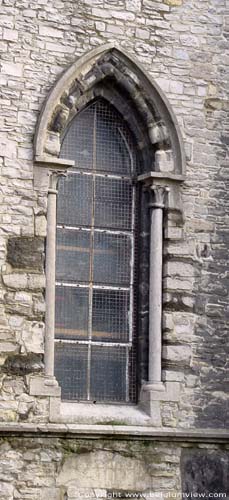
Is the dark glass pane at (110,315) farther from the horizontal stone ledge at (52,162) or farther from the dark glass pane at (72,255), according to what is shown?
the horizontal stone ledge at (52,162)

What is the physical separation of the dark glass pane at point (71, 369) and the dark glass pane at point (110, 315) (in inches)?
8.5

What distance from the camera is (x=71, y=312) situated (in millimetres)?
13062

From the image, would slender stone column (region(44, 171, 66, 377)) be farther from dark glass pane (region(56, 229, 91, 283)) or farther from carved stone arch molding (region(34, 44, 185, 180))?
carved stone arch molding (region(34, 44, 185, 180))

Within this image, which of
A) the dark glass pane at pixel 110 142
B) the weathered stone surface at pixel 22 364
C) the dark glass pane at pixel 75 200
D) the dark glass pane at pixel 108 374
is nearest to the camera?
the weathered stone surface at pixel 22 364

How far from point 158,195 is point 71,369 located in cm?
175

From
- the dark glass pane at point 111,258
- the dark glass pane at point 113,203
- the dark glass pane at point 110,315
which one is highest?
the dark glass pane at point 113,203

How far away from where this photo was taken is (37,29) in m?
13.1

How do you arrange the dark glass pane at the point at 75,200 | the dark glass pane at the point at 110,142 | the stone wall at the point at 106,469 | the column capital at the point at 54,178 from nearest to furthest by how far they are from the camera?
the stone wall at the point at 106,469, the column capital at the point at 54,178, the dark glass pane at the point at 75,200, the dark glass pane at the point at 110,142

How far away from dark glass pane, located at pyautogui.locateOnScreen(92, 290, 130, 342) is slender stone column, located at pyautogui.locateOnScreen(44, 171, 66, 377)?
21.0 inches

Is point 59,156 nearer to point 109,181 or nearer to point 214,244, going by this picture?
point 109,181

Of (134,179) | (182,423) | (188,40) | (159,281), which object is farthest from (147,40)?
(182,423)

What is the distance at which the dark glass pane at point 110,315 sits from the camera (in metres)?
13.1

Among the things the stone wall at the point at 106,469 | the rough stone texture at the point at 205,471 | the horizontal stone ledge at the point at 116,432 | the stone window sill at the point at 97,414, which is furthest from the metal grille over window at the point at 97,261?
the rough stone texture at the point at 205,471

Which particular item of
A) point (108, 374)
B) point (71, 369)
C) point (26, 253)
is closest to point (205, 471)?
point (108, 374)
